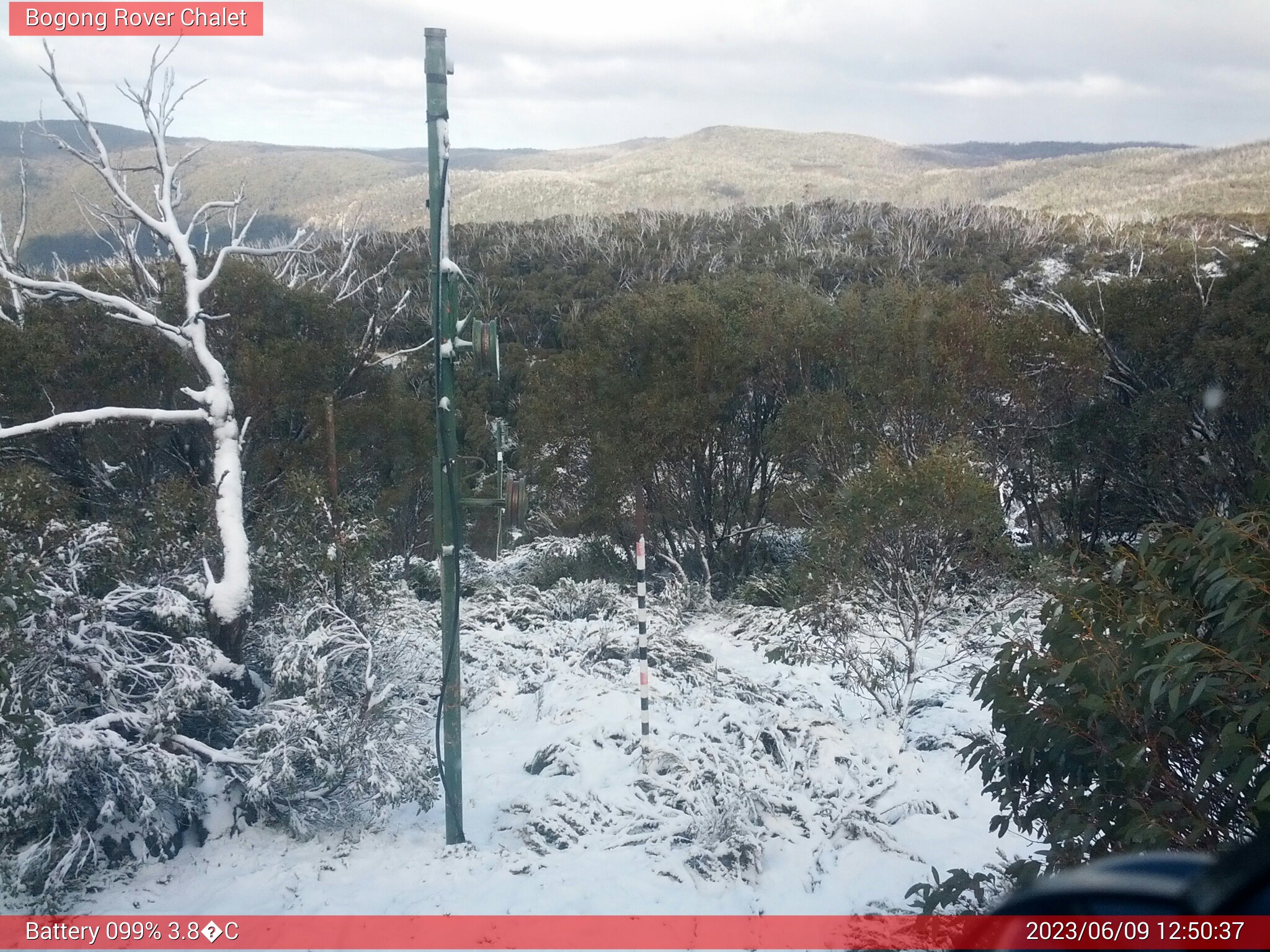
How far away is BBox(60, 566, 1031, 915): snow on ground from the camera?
535 cm

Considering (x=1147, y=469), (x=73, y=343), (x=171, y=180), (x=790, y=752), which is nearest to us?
(x=790, y=752)

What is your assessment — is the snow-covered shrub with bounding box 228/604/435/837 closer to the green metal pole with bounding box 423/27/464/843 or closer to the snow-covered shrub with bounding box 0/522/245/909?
the snow-covered shrub with bounding box 0/522/245/909

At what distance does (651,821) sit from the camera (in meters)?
6.12

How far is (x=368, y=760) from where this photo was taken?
6285mm

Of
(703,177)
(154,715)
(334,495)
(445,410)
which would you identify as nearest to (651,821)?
(445,410)

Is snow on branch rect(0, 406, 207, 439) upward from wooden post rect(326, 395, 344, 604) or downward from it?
upward

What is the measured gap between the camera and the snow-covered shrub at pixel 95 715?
5.43m

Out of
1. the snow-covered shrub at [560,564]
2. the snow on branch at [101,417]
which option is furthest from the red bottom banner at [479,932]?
the snow-covered shrub at [560,564]

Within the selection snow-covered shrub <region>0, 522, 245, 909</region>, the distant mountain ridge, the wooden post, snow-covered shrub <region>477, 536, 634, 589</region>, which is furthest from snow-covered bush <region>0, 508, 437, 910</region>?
the distant mountain ridge

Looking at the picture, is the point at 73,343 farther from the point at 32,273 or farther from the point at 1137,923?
the point at 1137,923

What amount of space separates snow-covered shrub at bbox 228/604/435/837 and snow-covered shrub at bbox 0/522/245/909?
0.37m

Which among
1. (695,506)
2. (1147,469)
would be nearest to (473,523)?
(695,506)

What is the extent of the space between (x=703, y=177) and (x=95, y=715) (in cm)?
8205

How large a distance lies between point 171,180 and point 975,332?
891cm
